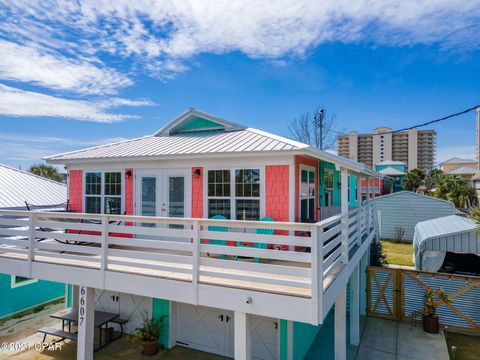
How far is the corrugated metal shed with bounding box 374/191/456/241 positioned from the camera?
21359 mm

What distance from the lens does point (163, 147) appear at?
8.64 metres

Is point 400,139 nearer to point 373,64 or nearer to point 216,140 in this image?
point 373,64

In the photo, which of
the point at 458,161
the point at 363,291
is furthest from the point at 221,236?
the point at 458,161

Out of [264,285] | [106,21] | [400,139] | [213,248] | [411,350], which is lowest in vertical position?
[411,350]

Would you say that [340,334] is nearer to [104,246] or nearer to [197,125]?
[104,246]

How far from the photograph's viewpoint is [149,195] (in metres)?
8.70

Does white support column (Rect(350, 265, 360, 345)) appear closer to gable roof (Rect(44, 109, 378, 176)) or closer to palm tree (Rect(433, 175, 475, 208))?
gable roof (Rect(44, 109, 378, 176))

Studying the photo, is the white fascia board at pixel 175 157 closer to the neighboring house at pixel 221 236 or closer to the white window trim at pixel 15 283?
the neighboring house at pixel 221 236

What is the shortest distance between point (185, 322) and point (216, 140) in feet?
17.2

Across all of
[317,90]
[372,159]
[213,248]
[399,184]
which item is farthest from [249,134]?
[372,159]

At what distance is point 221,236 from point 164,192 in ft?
13.3

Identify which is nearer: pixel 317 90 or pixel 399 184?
pixel 317 90

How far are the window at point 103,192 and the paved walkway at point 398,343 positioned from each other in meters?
8.29

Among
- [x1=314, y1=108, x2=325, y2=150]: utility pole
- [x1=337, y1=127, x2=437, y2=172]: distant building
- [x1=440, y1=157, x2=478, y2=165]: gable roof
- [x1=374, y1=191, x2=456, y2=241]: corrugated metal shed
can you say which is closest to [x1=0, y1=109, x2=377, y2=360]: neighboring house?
[x1=374, y1=191, x2=456, y2=241]: corrugated metal shed
